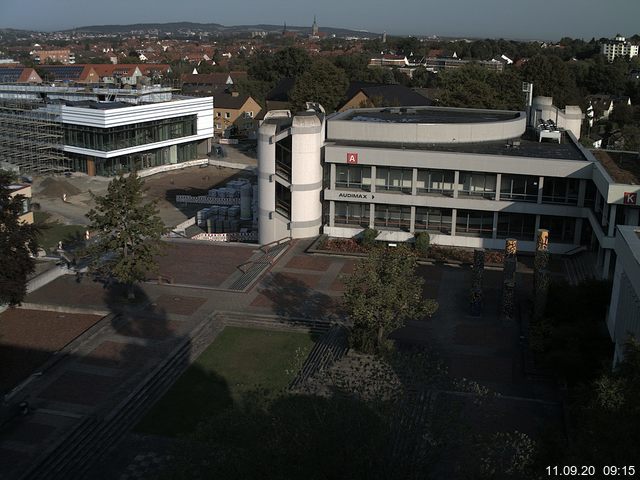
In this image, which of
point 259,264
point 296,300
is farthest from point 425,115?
point 296,300

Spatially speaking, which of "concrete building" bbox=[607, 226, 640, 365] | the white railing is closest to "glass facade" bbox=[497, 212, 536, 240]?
"concrete building" bbox=[607, 226, 640, 365]

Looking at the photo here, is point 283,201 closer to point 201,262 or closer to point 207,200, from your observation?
point 201,262

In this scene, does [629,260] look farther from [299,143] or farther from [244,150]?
Answer: [244,150]

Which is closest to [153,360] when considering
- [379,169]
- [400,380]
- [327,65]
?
[400,380]

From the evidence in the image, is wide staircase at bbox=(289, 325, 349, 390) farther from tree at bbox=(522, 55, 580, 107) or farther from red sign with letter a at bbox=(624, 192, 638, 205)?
tree at bbox=(522, 55, 580, 107)

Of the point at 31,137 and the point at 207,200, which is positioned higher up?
the point at 31,137
